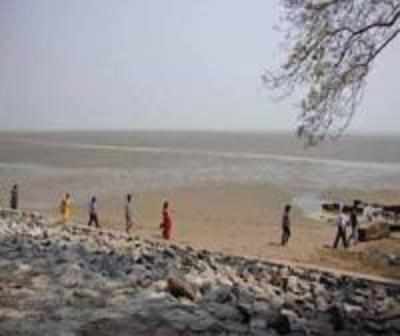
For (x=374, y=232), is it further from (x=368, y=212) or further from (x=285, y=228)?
(x=368, y=212)

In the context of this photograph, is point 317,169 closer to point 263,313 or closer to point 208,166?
point 208,166

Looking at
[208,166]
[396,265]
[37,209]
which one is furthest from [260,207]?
[208,166]

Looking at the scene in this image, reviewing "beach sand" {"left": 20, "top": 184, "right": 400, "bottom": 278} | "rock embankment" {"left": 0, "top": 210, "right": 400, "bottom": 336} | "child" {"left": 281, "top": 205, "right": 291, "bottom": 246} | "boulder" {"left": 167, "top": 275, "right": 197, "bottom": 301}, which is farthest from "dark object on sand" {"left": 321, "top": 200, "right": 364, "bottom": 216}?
"boulder" {"left": 167, "top": 275, "right": 197, "bottom": 301}

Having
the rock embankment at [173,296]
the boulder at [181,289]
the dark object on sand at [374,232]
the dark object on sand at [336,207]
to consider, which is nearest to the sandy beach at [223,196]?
the dark object on sand at [374,232]

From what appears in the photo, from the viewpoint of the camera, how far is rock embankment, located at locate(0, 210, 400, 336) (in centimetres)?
971

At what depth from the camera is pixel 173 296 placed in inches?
442

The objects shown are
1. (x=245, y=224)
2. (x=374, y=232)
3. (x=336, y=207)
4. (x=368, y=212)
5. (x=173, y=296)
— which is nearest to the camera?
(x=173, y=296)

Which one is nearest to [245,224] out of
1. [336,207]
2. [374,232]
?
[374,232]

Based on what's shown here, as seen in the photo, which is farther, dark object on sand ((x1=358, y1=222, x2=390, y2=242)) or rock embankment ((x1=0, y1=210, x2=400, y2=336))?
dark object on sand ((x1=358, y1=222, x2=390, y2=242))

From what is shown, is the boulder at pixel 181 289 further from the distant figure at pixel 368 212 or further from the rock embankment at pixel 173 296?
the distant figure at pixel 368 212

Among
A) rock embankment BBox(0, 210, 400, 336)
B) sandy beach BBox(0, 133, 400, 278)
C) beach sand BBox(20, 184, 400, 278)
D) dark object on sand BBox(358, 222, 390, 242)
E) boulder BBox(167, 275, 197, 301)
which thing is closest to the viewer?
rock embankment BBox(0, 210, 400, 336)

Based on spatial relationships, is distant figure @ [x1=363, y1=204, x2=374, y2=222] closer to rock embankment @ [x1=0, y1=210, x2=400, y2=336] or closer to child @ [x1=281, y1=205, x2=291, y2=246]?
child @ [x1=281, y1=205, x2=291, y2=246]

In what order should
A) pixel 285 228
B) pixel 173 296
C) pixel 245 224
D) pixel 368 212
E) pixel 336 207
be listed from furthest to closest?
pixel 336 207 → pixel 368 212 → pixel 245 224 → pixel 285 228 → pixel 173 296

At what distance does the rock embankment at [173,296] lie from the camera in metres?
9.71
